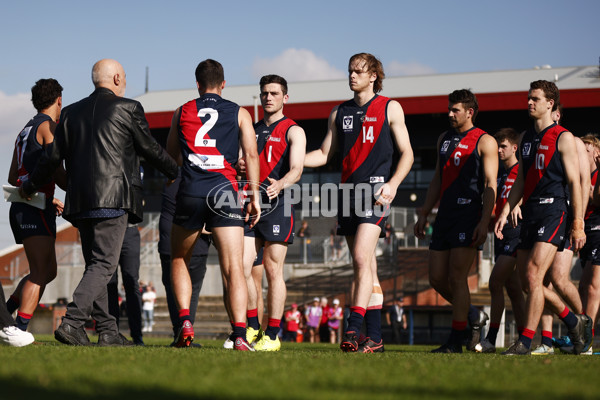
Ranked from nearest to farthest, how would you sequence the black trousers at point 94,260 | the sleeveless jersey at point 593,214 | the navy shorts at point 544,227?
the black trousers at point 94,260 < the navy shorts at point 544,227 < the sleeveless jersey at point 593,214

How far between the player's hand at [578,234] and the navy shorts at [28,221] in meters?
5.18

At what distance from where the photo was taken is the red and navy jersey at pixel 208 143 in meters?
6.96

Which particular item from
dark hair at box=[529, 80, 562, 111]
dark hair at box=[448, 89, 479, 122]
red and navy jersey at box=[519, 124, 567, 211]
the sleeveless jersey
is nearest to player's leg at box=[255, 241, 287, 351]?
dark hair at box=[448, 89, 479, 122]

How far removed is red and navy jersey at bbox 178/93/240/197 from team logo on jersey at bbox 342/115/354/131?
1319mm

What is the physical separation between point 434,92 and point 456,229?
108 feet

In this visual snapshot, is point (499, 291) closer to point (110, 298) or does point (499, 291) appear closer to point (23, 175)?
point (110, 298)

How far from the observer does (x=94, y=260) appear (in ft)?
23.1

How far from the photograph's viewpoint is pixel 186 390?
3.80m

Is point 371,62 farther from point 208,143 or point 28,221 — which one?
point 28,221

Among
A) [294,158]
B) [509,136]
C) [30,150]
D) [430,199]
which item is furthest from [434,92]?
[30,150]

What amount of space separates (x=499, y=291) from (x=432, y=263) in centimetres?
156

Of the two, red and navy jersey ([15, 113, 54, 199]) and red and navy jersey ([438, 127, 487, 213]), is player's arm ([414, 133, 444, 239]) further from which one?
red and navy jersey ([15, 113, 54, 199])

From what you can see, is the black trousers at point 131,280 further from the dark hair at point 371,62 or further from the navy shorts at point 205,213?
the dark hair at point 371,62

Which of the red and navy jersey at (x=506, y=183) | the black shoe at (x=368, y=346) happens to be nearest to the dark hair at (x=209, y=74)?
the black shoe at (x=368, y=346)
